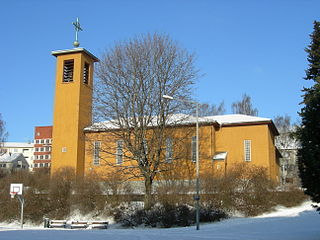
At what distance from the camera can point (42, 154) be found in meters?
118

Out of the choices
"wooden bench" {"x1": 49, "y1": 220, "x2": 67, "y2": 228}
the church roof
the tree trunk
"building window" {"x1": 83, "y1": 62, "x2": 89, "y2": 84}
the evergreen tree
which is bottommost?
"wooden bench" {"x1": 49, "y1": 220, "x2": 67, "y2": 228}

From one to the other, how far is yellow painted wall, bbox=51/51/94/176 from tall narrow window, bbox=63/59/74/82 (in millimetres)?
371

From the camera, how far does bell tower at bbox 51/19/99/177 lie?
43.7 m

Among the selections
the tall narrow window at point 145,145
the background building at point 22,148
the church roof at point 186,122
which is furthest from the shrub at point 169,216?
the background building at point 22,148

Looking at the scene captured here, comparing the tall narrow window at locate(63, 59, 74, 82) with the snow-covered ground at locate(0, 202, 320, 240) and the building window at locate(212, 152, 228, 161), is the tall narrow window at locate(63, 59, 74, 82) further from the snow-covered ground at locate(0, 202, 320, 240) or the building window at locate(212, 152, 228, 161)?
the snow-covered ground at locate(0, 202, 320, 240)

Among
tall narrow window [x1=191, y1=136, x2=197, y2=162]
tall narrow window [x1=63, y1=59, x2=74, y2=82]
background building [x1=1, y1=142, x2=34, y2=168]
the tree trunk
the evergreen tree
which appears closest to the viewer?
the evergreen tree

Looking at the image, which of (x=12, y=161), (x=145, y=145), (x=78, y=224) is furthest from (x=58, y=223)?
(x=12, y=161)

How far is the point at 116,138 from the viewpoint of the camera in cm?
3453

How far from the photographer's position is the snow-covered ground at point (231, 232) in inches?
683

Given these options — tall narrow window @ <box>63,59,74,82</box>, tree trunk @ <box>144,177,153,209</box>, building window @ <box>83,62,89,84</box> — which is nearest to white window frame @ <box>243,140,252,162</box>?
tree trunk @ <box>144,177,153,209</box>

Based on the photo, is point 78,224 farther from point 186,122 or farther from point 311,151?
point 311,151

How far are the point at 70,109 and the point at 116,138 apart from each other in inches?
471

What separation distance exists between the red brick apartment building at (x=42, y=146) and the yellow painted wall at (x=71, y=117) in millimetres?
76122

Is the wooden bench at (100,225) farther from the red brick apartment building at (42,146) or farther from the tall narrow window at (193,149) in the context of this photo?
the red brick apartment building at (42,146)
